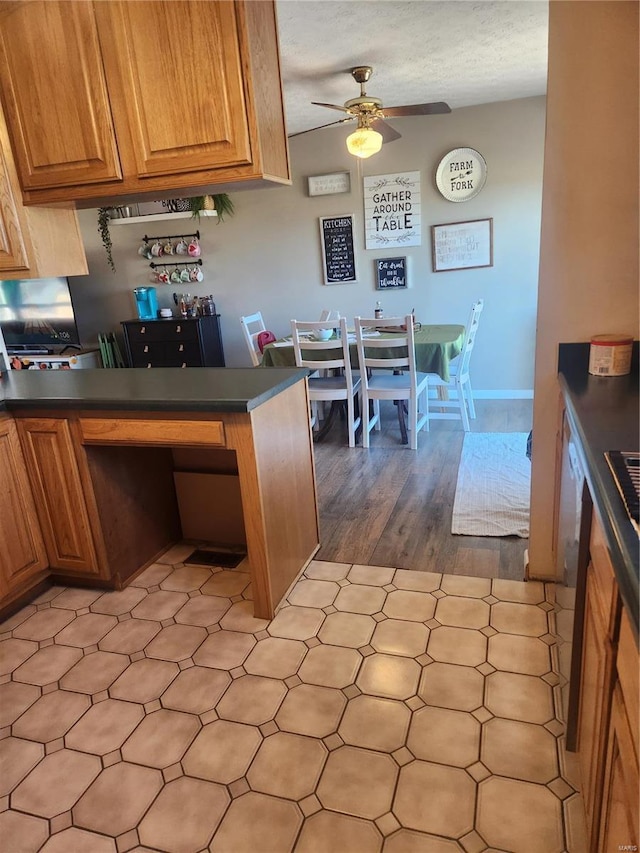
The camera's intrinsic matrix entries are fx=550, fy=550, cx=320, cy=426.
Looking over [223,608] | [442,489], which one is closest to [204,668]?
[223,608]

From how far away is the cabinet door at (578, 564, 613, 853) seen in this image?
3.14ft

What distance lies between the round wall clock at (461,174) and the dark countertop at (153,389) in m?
3.19

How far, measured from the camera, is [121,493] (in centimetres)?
238

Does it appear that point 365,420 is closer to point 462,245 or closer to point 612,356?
point 462,245

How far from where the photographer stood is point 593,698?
108 cm

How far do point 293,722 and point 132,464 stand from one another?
131cm

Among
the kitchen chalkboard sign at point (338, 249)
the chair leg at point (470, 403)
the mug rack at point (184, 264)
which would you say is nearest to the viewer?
the chair leg at point (470, 403)

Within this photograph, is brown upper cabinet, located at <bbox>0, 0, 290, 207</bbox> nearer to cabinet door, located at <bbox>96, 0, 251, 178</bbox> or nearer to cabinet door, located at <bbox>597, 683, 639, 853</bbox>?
cabinet door, located at <bbox>96, 0, 251, 178</bbox>

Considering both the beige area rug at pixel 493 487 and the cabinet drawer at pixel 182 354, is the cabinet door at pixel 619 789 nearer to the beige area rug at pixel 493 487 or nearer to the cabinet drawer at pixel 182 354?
the beige area rug at pixel 493 487

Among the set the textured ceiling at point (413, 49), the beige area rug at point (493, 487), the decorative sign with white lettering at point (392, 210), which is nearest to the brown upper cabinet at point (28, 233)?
the textured ceiling at point (413, 49)

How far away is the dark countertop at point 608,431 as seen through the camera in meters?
0.79

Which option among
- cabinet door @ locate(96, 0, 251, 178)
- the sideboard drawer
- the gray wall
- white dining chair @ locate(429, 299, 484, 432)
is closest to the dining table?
white dining chair @ locate(429, 299, 484, 432)

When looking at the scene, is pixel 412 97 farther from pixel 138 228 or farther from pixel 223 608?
pixel 223 608

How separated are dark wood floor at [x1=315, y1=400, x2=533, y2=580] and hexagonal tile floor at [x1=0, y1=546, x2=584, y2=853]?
0.54ft
